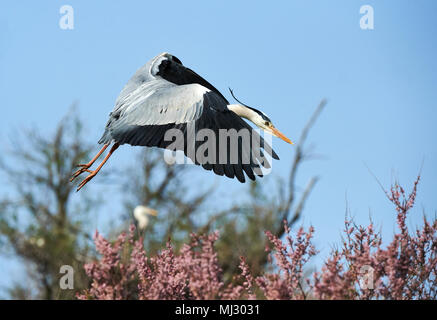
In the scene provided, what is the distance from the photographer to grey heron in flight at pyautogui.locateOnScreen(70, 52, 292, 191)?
4.56 meters

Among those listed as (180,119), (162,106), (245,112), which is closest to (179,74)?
(245,112)

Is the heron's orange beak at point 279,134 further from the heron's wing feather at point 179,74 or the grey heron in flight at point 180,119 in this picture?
the heron's wing feather at point 179,74

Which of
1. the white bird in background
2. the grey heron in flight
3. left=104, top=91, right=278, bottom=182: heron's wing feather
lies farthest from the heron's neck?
the white bird in background

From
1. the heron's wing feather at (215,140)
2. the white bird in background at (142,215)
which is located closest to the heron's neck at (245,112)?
the heron's wing feather at (215,140)

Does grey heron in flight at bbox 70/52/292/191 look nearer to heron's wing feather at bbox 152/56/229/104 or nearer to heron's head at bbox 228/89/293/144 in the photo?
heron's head at bbox 228/89/293/144

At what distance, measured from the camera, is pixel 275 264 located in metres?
3.80

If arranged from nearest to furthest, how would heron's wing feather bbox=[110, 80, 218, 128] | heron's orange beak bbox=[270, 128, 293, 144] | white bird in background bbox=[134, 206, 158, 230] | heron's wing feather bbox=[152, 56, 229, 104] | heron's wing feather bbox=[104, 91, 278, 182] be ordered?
1. heron's wing feather bbox=[104, 91, 278, 182]
2. heron's wing feather bbox=[110, 80, 218, 128]
3. heron's orange beak bbox=[270, 128, 293, 144]
4. heron's wing feather bbox=[152, 56, 229, 104]
5. white bird in background bbox=[134, 206, 158, 230]

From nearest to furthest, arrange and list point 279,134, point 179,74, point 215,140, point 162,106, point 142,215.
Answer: point 215,140
point 162,106
point 279,134
point 179,74
point 142,215

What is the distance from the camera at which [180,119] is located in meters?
4.95

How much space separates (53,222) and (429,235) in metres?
12.5

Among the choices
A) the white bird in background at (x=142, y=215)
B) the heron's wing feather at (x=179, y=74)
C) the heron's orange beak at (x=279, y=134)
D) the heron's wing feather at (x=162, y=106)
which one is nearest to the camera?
the heron's wing feather at (x=162, y=106)

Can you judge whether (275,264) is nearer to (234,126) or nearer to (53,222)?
(234,126)

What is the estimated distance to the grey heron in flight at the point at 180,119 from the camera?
4.56 m

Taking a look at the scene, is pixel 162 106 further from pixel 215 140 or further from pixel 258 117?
pixel 258 117
